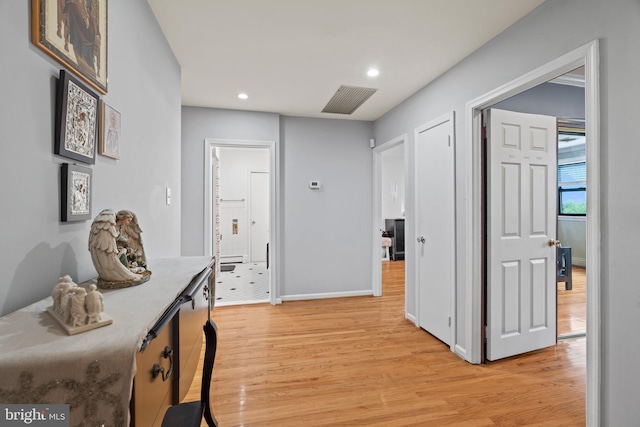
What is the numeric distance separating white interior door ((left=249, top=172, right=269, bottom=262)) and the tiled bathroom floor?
538 millimetres

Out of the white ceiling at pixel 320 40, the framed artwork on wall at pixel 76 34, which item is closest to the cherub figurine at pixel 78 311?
the framed artwork on wall at pixel 76 34

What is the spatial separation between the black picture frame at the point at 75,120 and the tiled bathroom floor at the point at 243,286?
125 inches

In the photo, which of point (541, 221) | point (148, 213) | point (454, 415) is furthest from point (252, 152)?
point (454, 415)

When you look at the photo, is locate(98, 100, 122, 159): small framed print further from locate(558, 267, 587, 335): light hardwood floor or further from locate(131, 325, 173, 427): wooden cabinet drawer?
locate(558, 267, 587, 335): light hardwood floor

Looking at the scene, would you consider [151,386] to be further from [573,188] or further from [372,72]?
[573,188]

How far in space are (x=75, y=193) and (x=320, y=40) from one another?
198cm

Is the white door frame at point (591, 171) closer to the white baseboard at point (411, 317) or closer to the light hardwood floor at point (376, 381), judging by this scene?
the light hardwood floor at point (376, 381)

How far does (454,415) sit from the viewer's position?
1.79 metres

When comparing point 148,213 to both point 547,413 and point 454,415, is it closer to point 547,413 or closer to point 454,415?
point 454,415

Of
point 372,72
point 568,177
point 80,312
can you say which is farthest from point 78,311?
point 568,177

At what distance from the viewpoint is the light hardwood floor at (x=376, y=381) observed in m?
1.78

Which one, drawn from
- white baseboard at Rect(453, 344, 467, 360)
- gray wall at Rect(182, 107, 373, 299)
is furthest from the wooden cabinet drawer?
gray wall at Rect(182, 107, 373, 299)

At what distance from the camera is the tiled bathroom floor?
13.5 ft

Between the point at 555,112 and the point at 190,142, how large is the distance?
3990 millimetres
